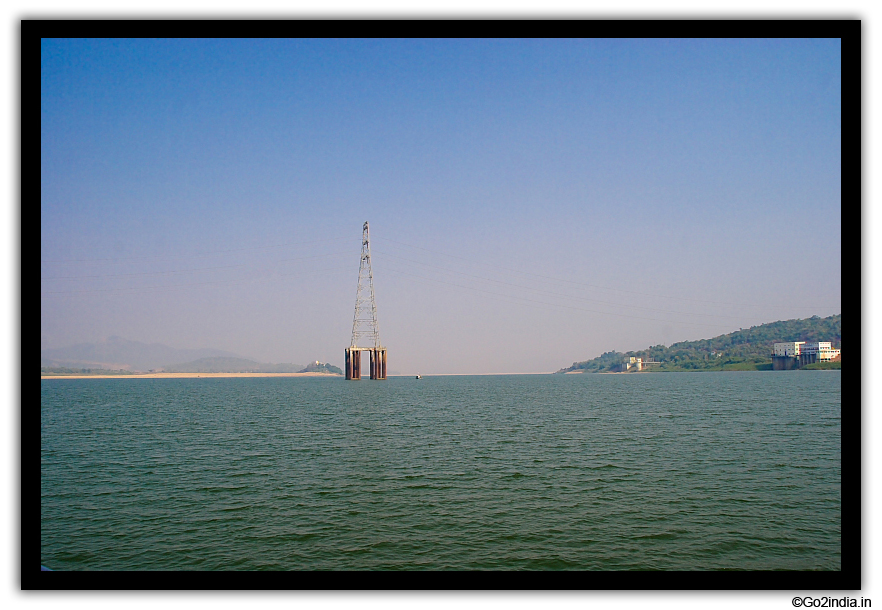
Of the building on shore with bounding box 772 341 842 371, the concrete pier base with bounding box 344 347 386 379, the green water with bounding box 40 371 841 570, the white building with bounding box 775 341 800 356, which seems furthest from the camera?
the white building with bounding box 775 341 800 356

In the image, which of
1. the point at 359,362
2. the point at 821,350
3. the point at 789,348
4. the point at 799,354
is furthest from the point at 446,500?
the point at 789,348

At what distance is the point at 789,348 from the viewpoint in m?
154

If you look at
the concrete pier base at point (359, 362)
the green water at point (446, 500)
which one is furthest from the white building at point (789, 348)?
the green water at point (446, 500)

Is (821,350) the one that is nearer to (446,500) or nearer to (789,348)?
(789,348)

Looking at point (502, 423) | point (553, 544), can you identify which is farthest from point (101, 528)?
point (502, 423)

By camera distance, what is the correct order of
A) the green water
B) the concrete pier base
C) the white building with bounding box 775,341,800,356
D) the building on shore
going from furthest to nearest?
the white building with bounding box 775,341,800,356, the building on shore, the concrete pier base, the green water

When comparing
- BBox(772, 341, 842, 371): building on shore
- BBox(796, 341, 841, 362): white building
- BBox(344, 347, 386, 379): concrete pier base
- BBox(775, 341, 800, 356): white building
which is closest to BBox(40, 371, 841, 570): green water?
BBox(344, 347, 386, 379): concrete pier base

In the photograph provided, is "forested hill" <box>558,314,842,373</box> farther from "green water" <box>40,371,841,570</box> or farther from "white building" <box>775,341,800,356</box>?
"green water" <box>40,371,841,570</box>

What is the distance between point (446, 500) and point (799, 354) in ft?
518

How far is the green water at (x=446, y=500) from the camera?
12.3 m

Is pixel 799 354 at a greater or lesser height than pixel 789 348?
lesser

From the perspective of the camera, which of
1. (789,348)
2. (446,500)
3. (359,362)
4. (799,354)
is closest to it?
(446,500)

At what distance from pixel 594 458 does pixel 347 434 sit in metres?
14.1

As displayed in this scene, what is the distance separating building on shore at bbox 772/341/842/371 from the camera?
135250 mm
